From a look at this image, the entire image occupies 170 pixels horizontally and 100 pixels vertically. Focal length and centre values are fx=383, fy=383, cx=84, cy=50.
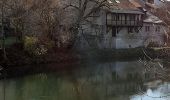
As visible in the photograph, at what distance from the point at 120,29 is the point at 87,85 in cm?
2990

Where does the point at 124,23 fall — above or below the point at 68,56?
above

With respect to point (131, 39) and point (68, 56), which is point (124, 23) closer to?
point (131, 39)

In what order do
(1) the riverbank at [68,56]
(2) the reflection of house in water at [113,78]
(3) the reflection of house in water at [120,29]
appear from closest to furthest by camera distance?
(2) the reflection of house in water at [113,78], (1) the riverbank at [68,56], (3) the reflection of house in water at [120,29]

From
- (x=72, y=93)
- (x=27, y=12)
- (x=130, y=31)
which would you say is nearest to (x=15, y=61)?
(x=27, y=12)

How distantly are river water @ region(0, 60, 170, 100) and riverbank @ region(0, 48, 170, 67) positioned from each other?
3.49m

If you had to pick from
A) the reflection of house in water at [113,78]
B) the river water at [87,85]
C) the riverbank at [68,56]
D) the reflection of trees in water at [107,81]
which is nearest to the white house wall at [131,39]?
the riverbank at [68,56]

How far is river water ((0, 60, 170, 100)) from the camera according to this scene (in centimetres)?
2506

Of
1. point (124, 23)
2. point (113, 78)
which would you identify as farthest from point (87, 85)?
point (124, 23)

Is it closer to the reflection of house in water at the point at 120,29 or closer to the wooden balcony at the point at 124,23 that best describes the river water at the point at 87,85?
the reflection of house in water at the point at 120,29

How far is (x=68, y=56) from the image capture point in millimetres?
45781

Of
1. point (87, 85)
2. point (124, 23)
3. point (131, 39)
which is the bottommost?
point (87, 85)

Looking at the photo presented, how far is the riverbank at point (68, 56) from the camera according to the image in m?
40.2

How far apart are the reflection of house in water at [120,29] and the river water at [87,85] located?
50.7ft

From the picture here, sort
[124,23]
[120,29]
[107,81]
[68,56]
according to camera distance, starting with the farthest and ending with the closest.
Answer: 1. [120,29]
2. [124,23]
3. [68,56]
4. [107,81]
